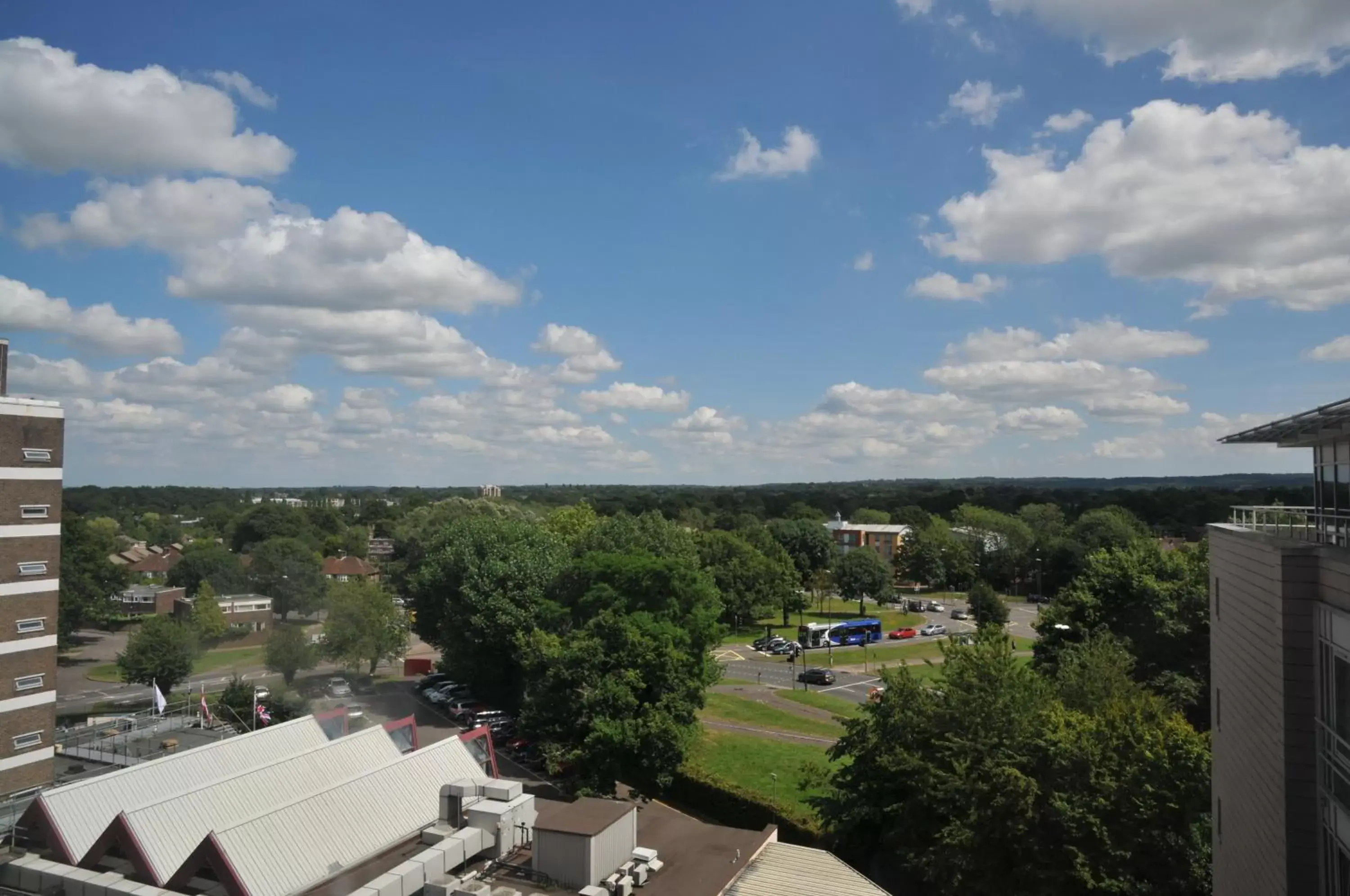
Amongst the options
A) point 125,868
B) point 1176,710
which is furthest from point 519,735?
point 1176,710

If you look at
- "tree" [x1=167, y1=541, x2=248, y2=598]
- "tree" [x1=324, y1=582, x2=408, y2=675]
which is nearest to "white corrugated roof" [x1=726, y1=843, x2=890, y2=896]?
"tree" [x1=324, y1=582, x2=408, y2=675]

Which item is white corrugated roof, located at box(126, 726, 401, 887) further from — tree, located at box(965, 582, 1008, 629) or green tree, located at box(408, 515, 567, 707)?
tree, located at box(965, 582, 1008, 629)

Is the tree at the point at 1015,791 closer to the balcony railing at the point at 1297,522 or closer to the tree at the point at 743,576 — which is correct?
the balcony railing at the point at 1297,522

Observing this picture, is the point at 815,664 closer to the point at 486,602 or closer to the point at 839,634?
the point at 839,634

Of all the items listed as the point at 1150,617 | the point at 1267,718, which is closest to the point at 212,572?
the point at 1150,617

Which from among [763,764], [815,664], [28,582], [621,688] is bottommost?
[815,664]

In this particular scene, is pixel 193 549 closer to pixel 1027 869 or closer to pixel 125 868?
pixel 125 868
